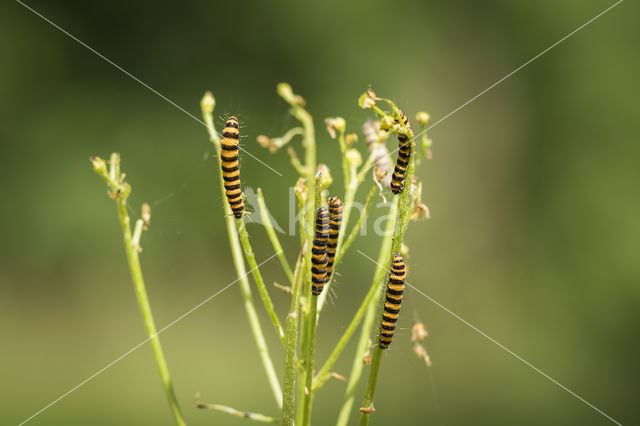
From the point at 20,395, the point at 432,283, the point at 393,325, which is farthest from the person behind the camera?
the point at 432,283

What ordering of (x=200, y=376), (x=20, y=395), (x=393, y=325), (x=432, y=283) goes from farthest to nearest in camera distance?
(x=432, y=283)
(x=200, y=376)
(x=20, y=395)
(x=393, y=325)

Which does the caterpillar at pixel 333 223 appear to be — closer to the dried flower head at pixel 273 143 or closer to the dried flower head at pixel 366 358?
the dried flower head at pixel 273 143

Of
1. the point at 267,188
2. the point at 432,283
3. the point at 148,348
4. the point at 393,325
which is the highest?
the point at 267,188

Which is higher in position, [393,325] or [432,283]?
[432,283]

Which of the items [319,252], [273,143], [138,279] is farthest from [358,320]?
[138,279]

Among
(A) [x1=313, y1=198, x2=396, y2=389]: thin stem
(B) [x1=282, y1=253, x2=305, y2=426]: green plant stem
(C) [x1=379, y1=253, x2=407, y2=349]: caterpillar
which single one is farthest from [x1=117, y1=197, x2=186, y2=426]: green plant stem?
(C) [x1=379, y1=253, x2=407, y2=349]: caterpillar

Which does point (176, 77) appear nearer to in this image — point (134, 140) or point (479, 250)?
point (134, 140)

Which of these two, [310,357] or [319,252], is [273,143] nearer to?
[319,252]

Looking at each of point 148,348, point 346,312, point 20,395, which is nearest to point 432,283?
point 346,312

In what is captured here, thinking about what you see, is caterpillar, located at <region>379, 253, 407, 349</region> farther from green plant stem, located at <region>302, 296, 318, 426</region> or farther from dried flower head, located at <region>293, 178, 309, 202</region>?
dried flower head, located at <region>293, 178, 309, 202</region>
